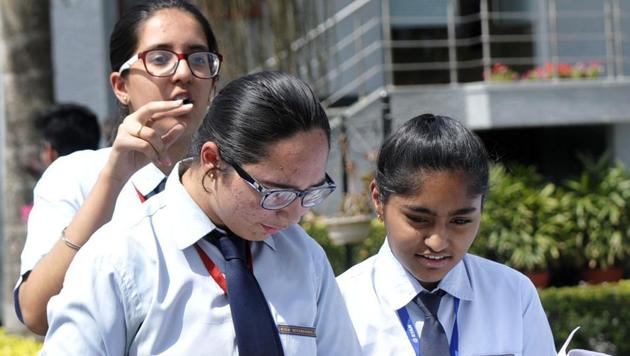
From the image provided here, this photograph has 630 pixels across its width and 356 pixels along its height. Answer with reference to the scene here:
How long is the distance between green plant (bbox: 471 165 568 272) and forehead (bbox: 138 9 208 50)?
7.07 meters

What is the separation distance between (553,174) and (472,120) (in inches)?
111

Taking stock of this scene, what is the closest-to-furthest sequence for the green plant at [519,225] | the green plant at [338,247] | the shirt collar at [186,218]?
1. the shirt collar at [186,218]
2. the green plant at [338,247]
3. the green plant at [519,225]

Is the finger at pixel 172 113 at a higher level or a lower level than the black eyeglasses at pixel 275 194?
higher

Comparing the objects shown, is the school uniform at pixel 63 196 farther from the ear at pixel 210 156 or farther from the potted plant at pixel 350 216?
the potted plant at pixel 350 216

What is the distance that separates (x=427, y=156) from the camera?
2760 millimetres

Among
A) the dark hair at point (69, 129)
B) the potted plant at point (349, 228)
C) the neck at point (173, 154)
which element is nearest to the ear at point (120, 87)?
the neck at point (173, 154)

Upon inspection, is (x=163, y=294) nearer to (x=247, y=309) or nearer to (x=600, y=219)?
(x=247, y=309)

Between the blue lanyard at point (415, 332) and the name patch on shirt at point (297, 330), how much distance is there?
1.87 ft

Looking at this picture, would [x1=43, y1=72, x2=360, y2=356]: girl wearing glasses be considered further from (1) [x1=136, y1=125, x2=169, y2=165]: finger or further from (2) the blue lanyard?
(2) the blue lanyard

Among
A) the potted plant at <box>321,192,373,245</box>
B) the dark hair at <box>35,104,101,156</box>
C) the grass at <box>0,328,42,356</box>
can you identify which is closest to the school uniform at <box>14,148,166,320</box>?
the dark hair at <box>35,104,101,156</box>

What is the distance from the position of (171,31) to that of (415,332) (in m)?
0.98

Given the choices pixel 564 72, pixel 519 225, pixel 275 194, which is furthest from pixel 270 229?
pixel 564 72

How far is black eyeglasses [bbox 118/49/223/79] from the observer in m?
2.66

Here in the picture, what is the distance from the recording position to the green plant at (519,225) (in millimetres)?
9781
